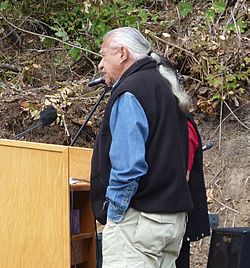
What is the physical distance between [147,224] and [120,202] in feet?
0.55

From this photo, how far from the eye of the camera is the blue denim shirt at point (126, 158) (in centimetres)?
301

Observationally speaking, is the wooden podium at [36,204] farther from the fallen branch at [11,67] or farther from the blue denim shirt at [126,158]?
the fallen branch at [11,67]

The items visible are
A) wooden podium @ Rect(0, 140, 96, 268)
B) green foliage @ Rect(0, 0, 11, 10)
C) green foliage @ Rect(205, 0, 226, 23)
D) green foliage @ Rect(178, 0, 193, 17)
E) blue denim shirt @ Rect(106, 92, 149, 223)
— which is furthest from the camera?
green foliage @ Rect(0, 0, 11, 10)

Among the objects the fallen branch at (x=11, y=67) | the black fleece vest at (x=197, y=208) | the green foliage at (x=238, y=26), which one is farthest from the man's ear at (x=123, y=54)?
the fallen branch at (x=11, y=67)

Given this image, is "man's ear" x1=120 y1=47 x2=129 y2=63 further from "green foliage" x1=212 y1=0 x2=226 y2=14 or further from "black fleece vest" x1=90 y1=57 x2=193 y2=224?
"green foliage" x1=212 y1=0 x2=226 y2=14

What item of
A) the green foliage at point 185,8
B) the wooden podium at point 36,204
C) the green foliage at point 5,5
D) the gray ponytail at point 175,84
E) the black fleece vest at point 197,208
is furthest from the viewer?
the green foliage at point 5,5

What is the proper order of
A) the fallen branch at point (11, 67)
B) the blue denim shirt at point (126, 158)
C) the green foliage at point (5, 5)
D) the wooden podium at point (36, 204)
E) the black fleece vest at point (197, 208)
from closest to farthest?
the blue denim shirt at point (126, 158) → the wooden podium at point (36, 204) → the black fleece vest at point (197, 208) → the fallen branch at point (11, 67) → the green foliage at point (5, 5)

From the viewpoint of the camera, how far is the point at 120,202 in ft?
9.94

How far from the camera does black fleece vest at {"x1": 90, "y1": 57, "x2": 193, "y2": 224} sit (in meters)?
3.10

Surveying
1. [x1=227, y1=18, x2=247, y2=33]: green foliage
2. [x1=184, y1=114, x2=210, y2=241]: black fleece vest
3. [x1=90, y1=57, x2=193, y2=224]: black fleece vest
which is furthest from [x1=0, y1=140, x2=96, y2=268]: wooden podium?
[x1=227, y1=18, x2=247, y2=33]: green foliage

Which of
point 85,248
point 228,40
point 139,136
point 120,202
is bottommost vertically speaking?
point 85,248

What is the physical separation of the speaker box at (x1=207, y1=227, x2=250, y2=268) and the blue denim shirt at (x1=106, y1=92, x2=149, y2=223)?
947mm

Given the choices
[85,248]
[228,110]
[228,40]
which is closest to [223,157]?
[228,110]

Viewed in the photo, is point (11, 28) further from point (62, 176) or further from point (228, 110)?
point (62, 176)
